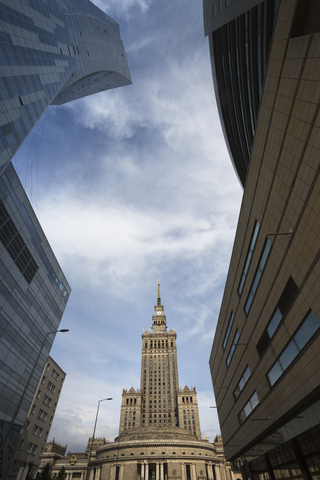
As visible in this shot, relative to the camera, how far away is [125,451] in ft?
268

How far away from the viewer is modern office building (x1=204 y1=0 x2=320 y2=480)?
39.1ft

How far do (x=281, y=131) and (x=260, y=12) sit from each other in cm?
1666

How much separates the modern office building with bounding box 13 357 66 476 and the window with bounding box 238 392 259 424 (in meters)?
30.1

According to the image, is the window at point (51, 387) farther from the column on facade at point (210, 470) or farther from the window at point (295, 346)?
the window at point (295, 346)

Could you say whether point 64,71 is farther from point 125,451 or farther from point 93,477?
point 93,477

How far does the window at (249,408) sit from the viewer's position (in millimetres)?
23156

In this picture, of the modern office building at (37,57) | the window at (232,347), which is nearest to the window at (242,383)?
the window at (232,347)

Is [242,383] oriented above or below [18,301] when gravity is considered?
below

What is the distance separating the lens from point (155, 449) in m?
82.1

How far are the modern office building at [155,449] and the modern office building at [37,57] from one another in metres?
Answer: 67.0

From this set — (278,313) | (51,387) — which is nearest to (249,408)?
(278,313)

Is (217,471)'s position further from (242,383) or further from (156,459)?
(242,383)

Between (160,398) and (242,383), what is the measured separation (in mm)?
116866

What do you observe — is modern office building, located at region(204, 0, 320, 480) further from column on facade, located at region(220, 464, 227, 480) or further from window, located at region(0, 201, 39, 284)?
column on facade, located at region(220, 464, 227, 480)
